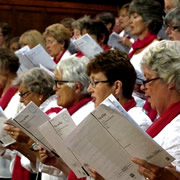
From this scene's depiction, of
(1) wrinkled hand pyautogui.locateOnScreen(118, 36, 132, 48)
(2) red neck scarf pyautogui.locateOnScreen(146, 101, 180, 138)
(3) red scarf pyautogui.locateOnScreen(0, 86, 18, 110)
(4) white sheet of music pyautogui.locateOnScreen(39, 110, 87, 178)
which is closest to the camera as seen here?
(2) red neck scarf pyautogui.locateOnScreen(146, 101, 180, 138)

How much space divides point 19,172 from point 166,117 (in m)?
1.98

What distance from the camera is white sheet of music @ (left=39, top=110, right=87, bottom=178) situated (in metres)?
2.59

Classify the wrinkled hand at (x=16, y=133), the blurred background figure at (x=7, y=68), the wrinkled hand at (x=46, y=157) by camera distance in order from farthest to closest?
1. the blurred background figure at (x=7, y=68)
2. the wrinkled hand at (x=16, y=133)
3. the wrinkled hand at (x=46, y=157)

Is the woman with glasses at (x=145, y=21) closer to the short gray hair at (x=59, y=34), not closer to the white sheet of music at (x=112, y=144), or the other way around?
the short gray hair at (x=59, y=34)

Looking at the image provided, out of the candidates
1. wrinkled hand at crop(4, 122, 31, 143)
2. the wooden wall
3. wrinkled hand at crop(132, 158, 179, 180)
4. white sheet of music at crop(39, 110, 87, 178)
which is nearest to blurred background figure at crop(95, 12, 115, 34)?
the wooden wall

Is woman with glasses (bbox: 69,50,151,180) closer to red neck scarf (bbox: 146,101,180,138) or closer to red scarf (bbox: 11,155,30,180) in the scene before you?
red neck scarf (bbox: 146,101,180,138)

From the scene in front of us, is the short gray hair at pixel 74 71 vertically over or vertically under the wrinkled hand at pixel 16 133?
over

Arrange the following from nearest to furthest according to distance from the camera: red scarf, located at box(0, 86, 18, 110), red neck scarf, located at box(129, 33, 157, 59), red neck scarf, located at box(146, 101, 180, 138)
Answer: red neck scarf, located at box(146, 101, 180, 138) < red neck scarf, located at box(129, 33, 157, 59) < red scarf, located at box(0, 86, 18, 110)

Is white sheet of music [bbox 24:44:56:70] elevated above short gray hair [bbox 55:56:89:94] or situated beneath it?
situated beneath

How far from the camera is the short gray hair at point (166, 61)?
90.7 inches

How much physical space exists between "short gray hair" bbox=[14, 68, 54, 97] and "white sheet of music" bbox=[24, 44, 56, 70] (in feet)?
2.20

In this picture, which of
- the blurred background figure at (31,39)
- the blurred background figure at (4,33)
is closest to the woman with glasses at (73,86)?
the blurred background figure at (31,39)

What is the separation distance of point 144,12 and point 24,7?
12.5 ft

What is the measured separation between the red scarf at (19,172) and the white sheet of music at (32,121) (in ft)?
3.76
